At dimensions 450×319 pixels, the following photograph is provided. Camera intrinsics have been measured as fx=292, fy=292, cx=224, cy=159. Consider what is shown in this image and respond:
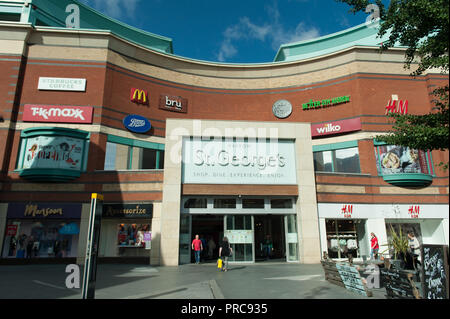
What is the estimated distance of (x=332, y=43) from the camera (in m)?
39.0

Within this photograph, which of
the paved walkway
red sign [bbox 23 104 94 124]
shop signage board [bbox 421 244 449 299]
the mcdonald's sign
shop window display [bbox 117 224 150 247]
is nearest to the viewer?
shop signage board [bbox 421 244 449 299]

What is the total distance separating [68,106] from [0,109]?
458cm

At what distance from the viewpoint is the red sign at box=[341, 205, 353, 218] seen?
20.9m

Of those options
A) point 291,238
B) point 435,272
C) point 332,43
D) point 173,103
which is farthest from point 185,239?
point 332,43

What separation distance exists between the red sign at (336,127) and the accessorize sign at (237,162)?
6.76 m

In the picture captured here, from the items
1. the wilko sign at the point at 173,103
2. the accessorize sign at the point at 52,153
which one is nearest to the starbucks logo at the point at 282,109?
the wilko sign at the point at 173,103

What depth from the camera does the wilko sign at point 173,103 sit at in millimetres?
25897

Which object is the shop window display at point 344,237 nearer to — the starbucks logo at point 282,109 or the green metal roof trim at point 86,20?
the starbucks logo at point 282,109

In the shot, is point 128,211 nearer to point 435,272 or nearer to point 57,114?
point 57,114

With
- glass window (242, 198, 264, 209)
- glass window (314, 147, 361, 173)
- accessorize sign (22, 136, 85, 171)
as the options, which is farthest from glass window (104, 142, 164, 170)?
glass window (314, 147, 361, 173)

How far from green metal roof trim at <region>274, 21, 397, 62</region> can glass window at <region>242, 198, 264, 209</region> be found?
957 inches

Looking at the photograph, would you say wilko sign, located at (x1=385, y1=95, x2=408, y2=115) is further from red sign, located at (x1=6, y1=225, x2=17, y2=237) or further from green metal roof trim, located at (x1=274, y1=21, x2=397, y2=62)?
red sign, located at (x1=6, y1=225, x2=17, y2=237)

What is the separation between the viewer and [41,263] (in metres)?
19.4

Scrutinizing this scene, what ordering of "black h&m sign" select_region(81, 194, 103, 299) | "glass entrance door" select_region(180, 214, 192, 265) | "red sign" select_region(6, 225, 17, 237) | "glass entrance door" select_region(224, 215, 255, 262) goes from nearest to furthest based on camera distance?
"black h&m sign" select_region(81, 194, 103, 299) < "glass entrance door" select_region(180, 214, 192, 265) < "glass entrance door" select_region(224, 215, 255, 262) < "red sign" select_region(6, 225, 17, 237)
